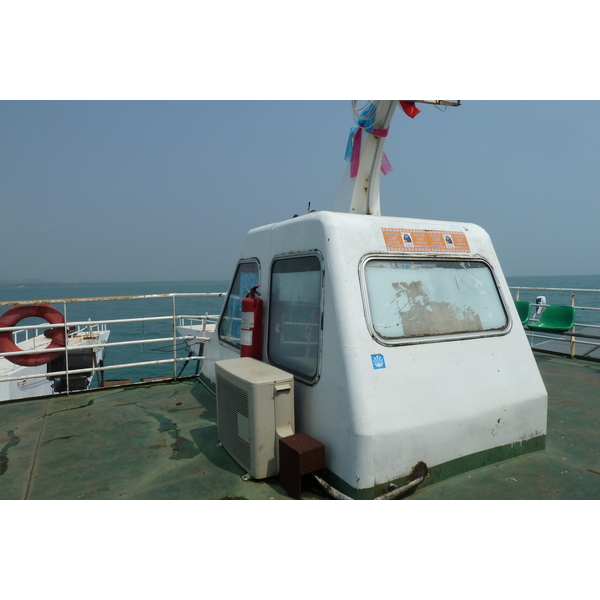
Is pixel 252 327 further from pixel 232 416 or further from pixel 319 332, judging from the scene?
pixel 319 332

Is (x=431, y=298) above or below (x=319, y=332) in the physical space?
above

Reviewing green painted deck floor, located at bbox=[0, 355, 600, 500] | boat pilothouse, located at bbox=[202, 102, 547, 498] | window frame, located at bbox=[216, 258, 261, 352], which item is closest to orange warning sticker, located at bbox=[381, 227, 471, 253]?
boat pilothouse, located at bbox=[202, 102, 547, 498]

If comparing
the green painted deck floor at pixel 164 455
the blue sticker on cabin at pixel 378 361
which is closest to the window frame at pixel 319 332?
the blue sticker on cabin at pixel 378 361

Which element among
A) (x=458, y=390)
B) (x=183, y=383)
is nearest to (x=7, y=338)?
(x=183, y=383)

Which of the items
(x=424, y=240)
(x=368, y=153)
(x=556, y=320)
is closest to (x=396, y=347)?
(x=424, y=240)

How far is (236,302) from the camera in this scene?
5.00 metres

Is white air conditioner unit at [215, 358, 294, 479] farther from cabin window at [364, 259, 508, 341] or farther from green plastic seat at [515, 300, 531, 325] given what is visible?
green plastic seat at [515, 300, 531, 325]

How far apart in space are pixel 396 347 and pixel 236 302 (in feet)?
7.89

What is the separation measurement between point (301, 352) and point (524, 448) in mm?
2051

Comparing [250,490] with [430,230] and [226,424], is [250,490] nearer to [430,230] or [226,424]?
[226,424]

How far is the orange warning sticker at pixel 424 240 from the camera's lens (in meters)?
3.50

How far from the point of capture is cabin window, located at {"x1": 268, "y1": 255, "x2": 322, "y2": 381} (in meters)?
3.34

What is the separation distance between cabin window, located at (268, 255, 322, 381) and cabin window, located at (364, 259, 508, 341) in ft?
1.47

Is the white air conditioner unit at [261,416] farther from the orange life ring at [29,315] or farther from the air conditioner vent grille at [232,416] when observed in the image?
the orange life ring at [29,315]
